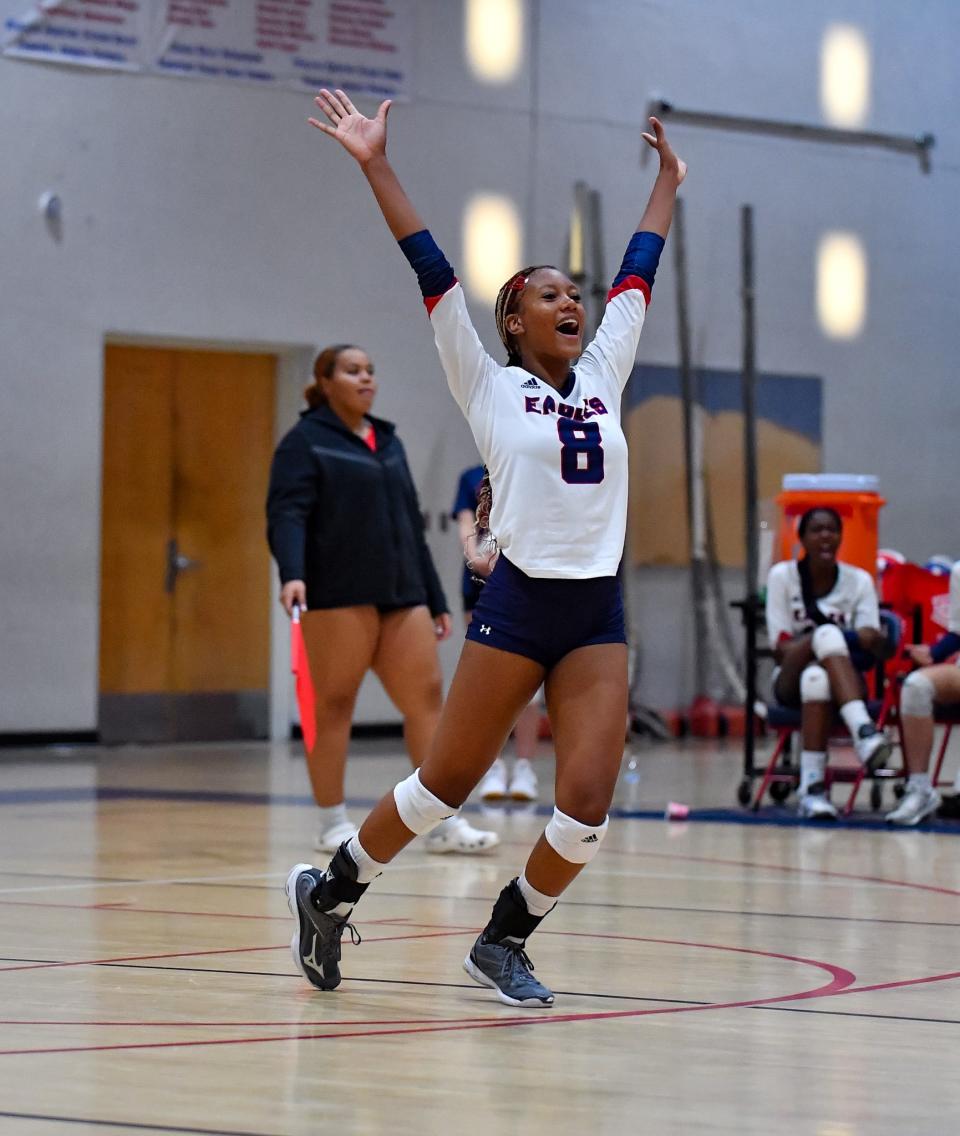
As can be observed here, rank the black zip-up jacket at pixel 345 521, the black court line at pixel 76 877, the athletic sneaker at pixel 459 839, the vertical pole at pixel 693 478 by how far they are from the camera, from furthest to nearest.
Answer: the vertical pole at pixel 693 478 → the athletic sneaker at pixel 459 839 → the black zip-up jacket at pixel 345 521 → the black court line at pixel 76 877

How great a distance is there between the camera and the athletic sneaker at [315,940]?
4.23 meters

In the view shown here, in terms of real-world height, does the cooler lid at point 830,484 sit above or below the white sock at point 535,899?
above

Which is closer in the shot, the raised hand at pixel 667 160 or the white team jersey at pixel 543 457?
the white team jersey at pixel 543 457

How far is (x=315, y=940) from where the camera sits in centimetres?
424

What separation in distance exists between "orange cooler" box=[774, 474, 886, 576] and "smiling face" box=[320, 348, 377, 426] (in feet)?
10.6

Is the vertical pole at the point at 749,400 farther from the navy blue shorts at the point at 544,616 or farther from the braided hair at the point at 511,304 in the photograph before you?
the navy blue shorts at the point at 544,616

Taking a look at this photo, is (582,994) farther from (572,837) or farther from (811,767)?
(811,767)

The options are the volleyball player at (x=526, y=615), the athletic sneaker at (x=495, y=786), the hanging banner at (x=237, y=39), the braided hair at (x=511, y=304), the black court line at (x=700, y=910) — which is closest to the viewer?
the volleyball player at (x=526, y=615)

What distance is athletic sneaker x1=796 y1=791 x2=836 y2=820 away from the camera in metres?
8.36

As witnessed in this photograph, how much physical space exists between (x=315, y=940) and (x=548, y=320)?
139 centimetres

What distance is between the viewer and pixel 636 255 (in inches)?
179

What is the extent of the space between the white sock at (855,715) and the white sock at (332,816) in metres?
2.36

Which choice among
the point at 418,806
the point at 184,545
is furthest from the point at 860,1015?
the point at 184,545

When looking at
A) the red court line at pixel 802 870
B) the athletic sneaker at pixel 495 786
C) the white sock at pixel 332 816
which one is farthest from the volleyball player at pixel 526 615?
the athletic sneaker at pixel 495 786
